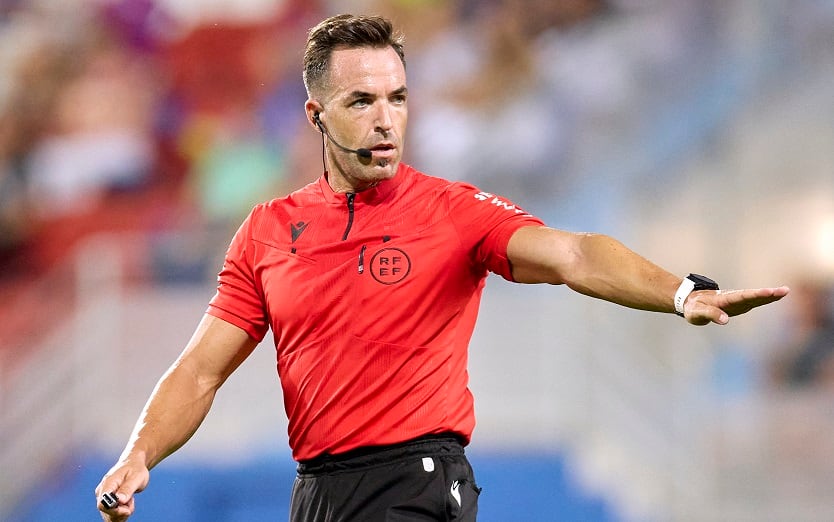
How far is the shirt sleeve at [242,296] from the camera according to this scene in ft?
11.0

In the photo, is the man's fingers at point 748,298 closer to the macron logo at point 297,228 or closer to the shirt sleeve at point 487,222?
the shirt sleeve at point 487,222

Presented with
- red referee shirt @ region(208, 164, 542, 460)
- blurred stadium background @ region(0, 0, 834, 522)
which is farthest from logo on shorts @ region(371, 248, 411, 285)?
blurred stadium background @ region(0, 0, 834, 522)

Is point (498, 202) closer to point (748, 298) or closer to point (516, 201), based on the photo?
point (748, 298)

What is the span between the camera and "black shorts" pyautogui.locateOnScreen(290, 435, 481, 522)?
3025mm

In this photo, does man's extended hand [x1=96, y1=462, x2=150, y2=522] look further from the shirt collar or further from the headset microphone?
the headset microphone

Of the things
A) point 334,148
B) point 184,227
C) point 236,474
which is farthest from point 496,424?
point 334,148

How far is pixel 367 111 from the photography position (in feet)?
11.0

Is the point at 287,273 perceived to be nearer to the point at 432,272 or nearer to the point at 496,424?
the point at 432,272

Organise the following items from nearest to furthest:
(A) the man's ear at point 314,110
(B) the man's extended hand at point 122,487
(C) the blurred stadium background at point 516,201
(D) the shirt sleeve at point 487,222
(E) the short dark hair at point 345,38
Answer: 1. (B) the man's extended hand at point 122,487
2. (D) the shirt sleeve at point 487,222
3. (E) the short dark hair at point 345,38
4. (A) the man's ear at point 314,110
5. (C) the blurred stadium background at point 516,201

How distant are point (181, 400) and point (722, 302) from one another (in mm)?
1602

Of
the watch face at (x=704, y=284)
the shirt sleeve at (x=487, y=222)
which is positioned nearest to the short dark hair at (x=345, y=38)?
the shirt sleeve at (x=487, y=222)

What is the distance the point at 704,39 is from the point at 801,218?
57.8 inches

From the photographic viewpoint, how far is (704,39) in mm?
8172

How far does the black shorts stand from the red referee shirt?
5 cm
